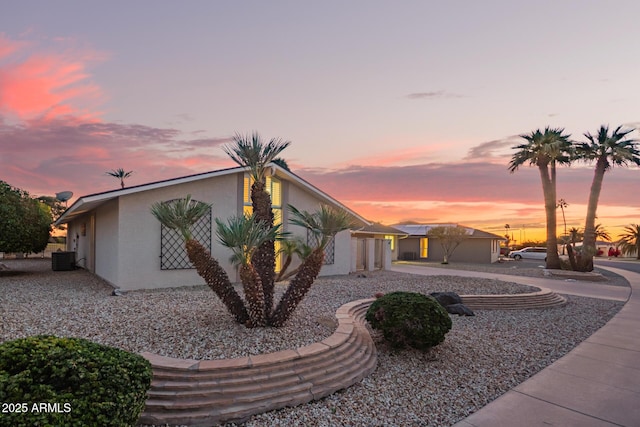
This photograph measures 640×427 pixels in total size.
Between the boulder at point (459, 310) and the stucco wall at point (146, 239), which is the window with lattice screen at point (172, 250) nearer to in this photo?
the stucco wall at point (146, 239)

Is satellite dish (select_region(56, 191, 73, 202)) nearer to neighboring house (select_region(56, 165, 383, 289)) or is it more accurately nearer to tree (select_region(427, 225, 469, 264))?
neighboring house (select_region(56, 165, 383, 289))

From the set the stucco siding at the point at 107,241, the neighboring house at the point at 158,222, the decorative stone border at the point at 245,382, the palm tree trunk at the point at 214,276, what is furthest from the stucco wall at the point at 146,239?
the decorative stone border at the point at 245,382

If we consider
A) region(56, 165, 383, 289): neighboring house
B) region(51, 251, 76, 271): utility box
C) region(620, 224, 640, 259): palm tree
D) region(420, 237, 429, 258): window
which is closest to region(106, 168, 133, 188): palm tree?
region(51, 251, 76, 271): utility box

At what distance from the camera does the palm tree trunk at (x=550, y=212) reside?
22.3 metres

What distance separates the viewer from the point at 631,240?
43938 mm

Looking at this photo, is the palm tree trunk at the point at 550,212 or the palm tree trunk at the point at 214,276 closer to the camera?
the palm tree trunk at the point at 214,276

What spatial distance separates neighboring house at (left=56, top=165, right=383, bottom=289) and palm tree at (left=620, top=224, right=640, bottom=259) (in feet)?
150

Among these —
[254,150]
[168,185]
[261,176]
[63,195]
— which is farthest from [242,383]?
[63,195]

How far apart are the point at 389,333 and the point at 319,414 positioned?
232 centimetres

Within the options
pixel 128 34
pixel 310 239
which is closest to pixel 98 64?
pixel 128 34

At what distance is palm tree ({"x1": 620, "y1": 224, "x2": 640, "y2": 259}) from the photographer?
42.7 m

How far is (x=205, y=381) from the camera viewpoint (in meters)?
4.38

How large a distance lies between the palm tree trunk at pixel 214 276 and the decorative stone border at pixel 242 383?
53.7 inches

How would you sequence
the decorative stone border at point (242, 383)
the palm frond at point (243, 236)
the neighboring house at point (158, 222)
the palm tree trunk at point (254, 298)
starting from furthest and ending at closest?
1. the neighboring house at point (158, 222)
2. the palm tree trunk at point (254, 298)
3. the palm frond at point (243, 236)
4. the decorative stone border at point (242, 383)
